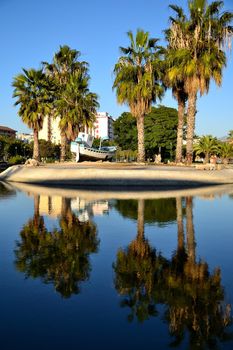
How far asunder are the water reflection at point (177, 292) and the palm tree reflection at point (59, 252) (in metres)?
0.80

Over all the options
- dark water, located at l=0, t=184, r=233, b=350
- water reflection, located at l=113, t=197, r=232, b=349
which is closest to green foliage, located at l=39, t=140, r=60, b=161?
dark water, located at l=0, t=184, r=233, b=350

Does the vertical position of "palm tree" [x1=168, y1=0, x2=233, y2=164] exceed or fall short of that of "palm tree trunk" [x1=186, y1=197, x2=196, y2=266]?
it exceeds it

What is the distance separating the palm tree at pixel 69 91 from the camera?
Answer: 163 ft

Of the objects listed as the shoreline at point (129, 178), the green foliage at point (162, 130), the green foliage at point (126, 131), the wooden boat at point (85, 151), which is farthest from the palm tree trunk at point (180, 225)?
the green foliage at point (126, 131)

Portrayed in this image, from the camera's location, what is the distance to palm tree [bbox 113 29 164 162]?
39.9m

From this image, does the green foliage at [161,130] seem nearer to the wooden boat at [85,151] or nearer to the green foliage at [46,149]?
the wooden boat at [85,151]

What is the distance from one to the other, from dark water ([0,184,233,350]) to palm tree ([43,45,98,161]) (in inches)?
1453

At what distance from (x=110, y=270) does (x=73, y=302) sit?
177 cm

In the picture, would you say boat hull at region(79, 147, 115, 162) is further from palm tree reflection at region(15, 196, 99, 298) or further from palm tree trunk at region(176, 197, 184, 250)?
palm tree reflection at region(15, 196, 99, 298)

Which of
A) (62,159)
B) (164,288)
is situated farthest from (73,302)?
(62,159)

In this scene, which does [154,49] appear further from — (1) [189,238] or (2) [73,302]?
(2) [73,302]

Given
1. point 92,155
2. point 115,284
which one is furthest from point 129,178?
point 115,284

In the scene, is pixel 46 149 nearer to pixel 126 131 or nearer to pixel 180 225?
pixel 126 131

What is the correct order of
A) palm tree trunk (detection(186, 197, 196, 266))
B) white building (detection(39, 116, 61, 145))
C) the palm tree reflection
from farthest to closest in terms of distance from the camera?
white building (detection(39, 116, 61, 145)) < palm tree trunk (detection(186, 197, 196, 266)) < the palm tree reflection
